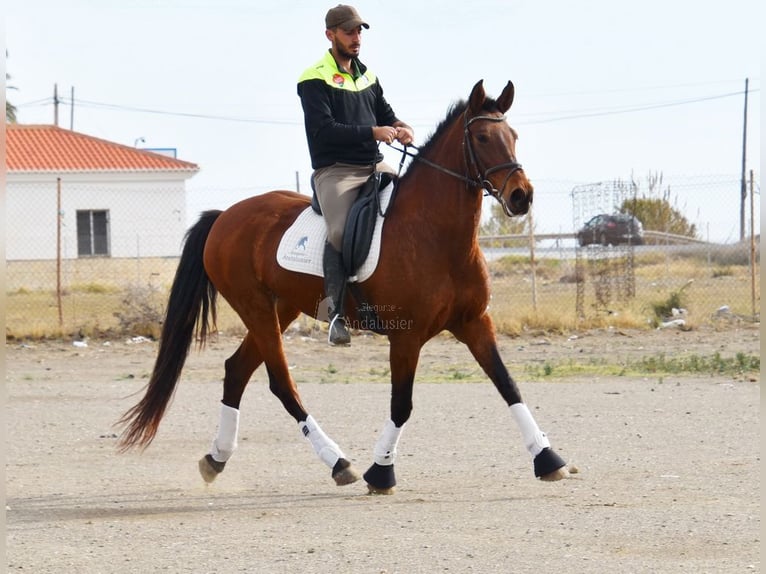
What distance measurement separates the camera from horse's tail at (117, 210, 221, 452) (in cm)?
870

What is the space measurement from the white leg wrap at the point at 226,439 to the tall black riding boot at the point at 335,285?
108cm

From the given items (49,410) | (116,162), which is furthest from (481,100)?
(116,162)

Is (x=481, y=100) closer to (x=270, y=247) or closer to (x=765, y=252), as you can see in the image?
(x=270, y=247)

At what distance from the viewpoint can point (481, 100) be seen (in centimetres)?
762

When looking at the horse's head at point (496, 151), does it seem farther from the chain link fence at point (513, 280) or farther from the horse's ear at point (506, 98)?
the chain link fence at point (513, 280)

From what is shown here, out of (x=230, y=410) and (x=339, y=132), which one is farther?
(x=230, y=410)

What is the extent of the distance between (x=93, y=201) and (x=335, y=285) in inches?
1351

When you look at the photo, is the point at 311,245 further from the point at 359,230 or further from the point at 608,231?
the point at 608,231

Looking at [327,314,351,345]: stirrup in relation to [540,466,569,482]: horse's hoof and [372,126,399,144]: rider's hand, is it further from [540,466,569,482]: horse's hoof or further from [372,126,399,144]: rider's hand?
[540,466,569,482]: horse's hoof

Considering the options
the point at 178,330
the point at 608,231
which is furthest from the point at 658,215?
the point at 178,330

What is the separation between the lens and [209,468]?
837 cm

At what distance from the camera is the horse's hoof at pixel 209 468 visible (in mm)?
8344

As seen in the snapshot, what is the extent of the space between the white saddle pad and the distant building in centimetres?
2894

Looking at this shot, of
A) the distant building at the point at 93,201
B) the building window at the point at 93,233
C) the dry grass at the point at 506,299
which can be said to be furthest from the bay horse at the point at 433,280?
the building window at the point at 93,233
